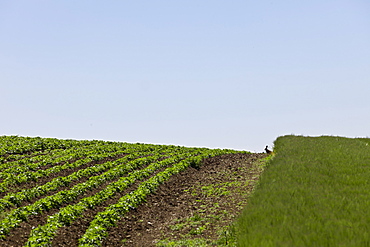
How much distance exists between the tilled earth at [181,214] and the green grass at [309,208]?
1.43 metres

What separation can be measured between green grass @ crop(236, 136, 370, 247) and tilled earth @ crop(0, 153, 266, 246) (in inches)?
56.2

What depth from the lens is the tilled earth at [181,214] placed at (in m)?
12.0

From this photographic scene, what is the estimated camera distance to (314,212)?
32.1ft

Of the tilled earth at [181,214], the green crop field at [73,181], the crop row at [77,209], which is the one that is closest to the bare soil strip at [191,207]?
the tilled earth at [181,214]

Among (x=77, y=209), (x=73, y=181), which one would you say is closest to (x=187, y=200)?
(x=77, y=209)

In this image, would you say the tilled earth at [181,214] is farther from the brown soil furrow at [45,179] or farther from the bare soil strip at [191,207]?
the brown soil furrow at [45,179]

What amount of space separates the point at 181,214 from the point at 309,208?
19.1 ft

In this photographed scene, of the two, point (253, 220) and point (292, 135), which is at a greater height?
point (292, 135)

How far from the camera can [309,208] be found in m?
10.2

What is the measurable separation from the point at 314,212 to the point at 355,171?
6.90 metres

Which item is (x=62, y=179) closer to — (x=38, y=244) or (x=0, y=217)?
(x=0, y=217)

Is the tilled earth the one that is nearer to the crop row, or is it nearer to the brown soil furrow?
the crop row

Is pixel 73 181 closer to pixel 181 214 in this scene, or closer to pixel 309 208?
pixel 181 214

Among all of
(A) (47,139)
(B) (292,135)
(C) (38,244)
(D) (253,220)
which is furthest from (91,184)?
(B) (292,135)
